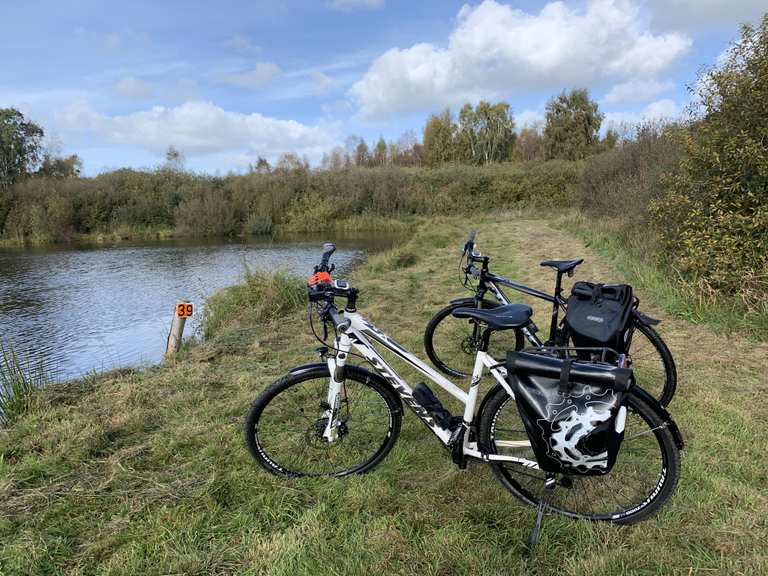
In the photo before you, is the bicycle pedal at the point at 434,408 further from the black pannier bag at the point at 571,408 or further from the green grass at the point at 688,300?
the green grass at the point at 688,300

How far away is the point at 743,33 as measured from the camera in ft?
19.4

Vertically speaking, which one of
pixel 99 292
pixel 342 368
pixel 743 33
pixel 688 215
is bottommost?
pixel 99 292

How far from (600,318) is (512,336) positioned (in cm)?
253

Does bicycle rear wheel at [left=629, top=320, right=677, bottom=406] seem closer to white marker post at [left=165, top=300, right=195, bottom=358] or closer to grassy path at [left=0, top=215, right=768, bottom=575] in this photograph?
grassy path at [left=0, top=215, right=768, bottom=575]

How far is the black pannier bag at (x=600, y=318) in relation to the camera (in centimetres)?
262

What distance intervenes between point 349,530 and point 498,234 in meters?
15.7

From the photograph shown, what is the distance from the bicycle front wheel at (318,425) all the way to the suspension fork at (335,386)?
0.02 meters

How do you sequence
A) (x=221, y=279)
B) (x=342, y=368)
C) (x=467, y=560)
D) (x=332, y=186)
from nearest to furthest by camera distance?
(x=467, y=560), (x=342, y=368), (x=221, y=279), (x=332, y=186)

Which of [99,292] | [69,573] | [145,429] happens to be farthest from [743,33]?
[99,292]

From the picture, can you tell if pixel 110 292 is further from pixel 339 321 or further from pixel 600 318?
pixel 600 318

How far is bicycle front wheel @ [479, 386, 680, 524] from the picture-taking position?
2102mm

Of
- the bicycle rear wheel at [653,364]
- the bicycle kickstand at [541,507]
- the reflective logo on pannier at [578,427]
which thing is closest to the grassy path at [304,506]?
the bicycle kickstand at [541,507]

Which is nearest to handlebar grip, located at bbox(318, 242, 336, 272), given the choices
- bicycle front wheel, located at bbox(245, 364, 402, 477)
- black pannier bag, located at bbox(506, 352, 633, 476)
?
bicycle front wheel, located at bbox(245, 364, 402, 477)

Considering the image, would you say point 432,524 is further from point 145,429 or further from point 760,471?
point 145,429
